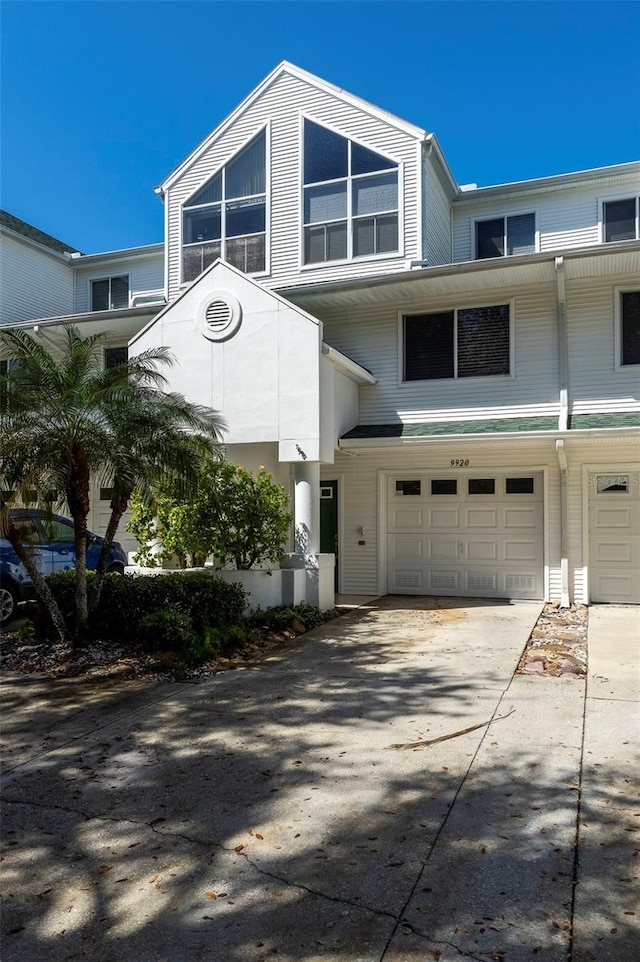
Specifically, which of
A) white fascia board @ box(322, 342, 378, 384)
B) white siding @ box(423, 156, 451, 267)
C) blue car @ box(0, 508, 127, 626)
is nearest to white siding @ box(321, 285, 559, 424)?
white fascia board @ box(322, 342, 378, 384)

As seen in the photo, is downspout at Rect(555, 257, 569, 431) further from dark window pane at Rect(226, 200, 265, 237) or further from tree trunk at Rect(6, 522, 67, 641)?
tree trunk at Rect(6, 522, 67, 641)

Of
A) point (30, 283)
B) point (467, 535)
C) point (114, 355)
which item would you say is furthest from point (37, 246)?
point (467, 535)

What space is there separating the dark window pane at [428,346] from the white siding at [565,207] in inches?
141

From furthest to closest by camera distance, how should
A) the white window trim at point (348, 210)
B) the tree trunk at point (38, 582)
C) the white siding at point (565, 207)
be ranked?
the white siding at point (565, 207), the white window trim at point (348, 210), the tree trunk at point (38, 582)

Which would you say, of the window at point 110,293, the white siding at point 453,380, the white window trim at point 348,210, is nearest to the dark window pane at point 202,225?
the white window trim at point 348,210

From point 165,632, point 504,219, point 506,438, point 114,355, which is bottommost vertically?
point 165,632

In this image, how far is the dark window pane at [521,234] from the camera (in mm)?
14547

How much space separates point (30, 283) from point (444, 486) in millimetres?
12571

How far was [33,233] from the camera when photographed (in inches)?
720

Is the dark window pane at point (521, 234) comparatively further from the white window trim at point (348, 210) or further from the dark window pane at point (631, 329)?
the dark window pane at point (631, 329)

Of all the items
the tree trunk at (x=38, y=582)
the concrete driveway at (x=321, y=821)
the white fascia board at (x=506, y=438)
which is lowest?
the concrete driveway at (x=321, y=821)

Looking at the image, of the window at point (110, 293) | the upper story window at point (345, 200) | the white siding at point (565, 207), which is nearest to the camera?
the upper story window at point (345, 200)

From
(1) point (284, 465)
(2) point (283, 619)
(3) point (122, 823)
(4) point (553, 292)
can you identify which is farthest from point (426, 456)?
(3) point (122, 823)

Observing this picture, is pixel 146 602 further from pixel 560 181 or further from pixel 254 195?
pixel 560 181
